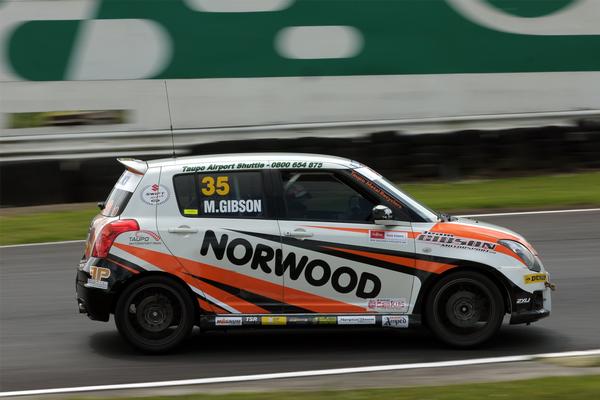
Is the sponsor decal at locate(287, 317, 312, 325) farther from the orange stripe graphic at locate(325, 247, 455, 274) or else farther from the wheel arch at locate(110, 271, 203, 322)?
the wheel arch at locate(110, 271, 203, 322)

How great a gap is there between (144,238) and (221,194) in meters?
0.73

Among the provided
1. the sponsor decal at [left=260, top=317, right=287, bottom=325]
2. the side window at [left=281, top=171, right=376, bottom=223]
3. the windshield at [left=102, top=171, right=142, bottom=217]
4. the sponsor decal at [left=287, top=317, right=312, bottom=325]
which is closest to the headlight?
the side window at [left=281, top=171, right=376, bottom=223]

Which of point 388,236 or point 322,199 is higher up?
point 322,199

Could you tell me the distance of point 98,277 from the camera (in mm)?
7758

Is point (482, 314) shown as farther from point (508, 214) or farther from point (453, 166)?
point (453, 166)

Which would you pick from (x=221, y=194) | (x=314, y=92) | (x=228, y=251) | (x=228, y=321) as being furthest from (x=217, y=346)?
(x=314, y=92)

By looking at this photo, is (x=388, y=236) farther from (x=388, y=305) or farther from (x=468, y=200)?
(x=468, y=200)

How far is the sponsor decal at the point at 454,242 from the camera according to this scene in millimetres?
Result: 7770

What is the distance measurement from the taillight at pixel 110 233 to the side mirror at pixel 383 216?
194 centimetres

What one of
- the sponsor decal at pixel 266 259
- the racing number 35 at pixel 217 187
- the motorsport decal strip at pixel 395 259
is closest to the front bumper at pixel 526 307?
the motorsport decal strip at pixel 395 259

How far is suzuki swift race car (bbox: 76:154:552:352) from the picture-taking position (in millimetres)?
7723

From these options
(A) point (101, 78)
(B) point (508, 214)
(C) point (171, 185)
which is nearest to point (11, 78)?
(A) point (101, 78)

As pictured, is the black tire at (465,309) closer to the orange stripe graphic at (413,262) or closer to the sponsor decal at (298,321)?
the orange stripe graphic at (413,262)

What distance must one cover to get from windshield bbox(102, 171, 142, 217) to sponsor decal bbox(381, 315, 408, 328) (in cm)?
235
